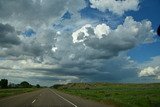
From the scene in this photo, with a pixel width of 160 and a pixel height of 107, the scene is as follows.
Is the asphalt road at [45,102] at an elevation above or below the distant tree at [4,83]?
below

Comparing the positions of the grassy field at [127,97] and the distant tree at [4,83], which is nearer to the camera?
the grassy field at [127,97]

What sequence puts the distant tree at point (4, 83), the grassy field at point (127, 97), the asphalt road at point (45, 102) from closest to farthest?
the asphalt road at point (45, 102), the grassy field at point (127, 97), the distant tree at point (4, 83)

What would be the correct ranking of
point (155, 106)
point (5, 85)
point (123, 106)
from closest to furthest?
1. point (155, 106)
2. point (123, 106)
3. point (5, 85)

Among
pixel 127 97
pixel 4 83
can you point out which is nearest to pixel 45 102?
pixel 127 97

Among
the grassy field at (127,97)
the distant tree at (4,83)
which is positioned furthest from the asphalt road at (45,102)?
the distant tree at (4,83)

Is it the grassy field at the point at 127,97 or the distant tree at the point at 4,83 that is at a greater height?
the distant tree at the point at 4,83

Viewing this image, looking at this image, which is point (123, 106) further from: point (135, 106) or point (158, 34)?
point (158, 34)

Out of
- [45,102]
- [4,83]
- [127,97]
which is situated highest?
[4,83]

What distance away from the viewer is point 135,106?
23297 mm

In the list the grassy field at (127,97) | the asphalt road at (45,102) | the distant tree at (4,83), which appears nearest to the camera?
the asphalt road at (45,102)

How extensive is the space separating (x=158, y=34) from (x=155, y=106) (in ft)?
22.1

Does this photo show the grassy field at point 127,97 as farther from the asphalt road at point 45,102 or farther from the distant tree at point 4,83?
the distant tree at point 4,83

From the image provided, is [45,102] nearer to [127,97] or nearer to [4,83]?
[127,97]

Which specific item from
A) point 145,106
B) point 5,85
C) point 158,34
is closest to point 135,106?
point 145,106
